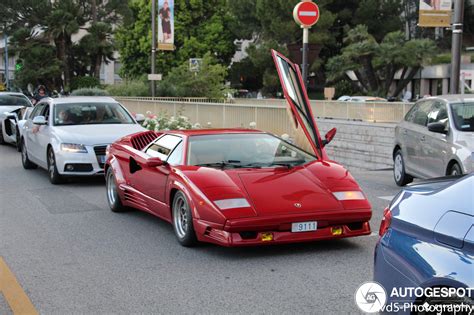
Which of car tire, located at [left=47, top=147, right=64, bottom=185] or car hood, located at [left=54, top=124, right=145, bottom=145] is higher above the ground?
car hood, located at [left=54, top=124, right=145, bottom=145]

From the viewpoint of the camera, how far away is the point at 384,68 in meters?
54.6

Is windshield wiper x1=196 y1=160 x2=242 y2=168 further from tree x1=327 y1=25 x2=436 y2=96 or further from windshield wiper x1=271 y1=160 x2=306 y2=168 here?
tree x1=327 y1=25 x2=436 y2=96

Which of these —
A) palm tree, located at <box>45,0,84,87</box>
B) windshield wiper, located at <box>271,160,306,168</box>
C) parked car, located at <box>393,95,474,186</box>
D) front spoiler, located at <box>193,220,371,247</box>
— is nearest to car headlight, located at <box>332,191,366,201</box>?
front spoiler, located at <box>193,220,371,247</box>

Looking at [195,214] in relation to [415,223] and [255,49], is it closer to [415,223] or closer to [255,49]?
[415,223]

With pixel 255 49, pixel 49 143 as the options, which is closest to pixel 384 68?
pixel 255 49

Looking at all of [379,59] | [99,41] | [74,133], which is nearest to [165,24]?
[379,59]

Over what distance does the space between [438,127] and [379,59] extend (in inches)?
1665

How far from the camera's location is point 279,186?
6961 mm

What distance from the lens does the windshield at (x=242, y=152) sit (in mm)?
7613

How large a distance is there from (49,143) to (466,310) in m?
10.8

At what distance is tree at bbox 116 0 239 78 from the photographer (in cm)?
6362

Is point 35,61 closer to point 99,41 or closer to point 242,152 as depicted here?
point 99,41

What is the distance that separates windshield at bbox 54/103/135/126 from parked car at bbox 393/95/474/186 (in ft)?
17.2

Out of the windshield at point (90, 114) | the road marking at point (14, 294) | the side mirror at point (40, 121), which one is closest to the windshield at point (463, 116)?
the windshield at point (90, 114)
